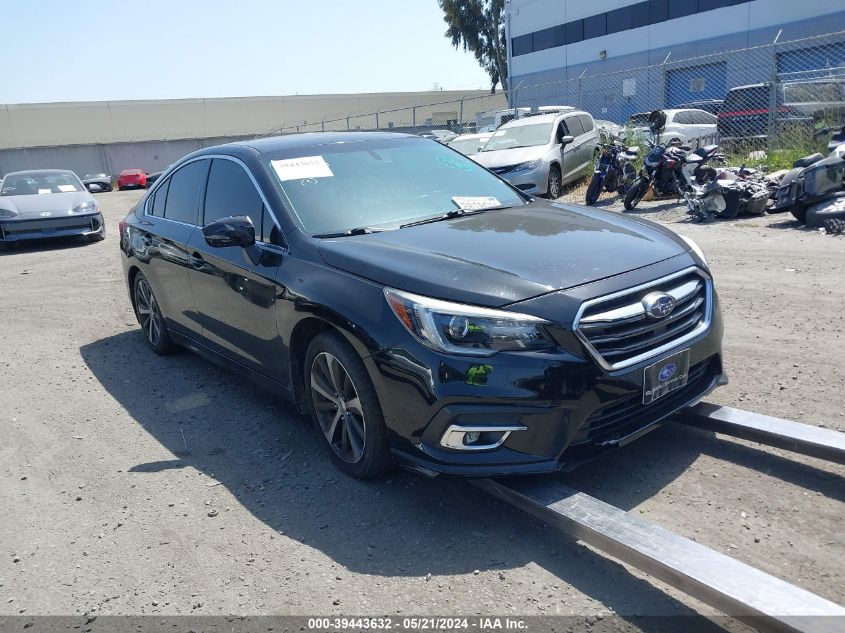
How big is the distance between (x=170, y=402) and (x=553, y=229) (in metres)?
3.06

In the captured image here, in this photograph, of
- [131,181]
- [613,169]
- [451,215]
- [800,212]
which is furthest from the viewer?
[131,181]

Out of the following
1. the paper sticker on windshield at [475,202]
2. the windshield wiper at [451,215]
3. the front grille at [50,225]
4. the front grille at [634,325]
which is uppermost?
the paper sticker on windshield at [475,202]

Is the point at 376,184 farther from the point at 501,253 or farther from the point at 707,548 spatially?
the point at 707,548

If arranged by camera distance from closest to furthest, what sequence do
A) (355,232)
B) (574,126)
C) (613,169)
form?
(355,232) < (613,169) < (574,126)

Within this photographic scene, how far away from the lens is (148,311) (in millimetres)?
6320

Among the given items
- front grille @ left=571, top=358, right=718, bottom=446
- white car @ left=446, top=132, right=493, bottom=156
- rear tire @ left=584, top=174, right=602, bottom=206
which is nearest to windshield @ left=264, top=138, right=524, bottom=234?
front grille @ left=571, top=358, right=718, bottom=446

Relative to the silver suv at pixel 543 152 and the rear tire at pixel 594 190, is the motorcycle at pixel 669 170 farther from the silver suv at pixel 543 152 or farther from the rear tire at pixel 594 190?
the silver suv at pixel 543 152

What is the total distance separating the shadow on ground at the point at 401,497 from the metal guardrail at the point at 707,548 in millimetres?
124

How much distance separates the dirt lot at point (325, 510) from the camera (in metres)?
2.87

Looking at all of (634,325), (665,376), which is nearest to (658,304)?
(634,325)

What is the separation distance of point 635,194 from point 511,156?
10.5 ft

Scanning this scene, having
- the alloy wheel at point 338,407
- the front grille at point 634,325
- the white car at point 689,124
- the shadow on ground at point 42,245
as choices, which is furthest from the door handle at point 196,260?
the white car at point 689,124

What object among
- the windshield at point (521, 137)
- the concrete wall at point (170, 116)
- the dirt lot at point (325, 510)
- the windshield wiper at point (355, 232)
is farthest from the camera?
the concrete wall at point (170, 116)

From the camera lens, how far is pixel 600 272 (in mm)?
3326
